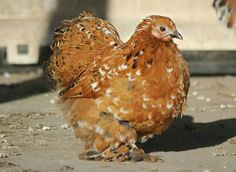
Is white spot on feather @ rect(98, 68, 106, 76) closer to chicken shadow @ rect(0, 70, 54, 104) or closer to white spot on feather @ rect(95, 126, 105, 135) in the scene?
white spot on feather @ rect(95, 126, 105, 135)

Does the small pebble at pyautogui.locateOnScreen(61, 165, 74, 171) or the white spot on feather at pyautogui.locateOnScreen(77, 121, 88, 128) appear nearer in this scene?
the small pebble at pyautogui.locateOnScreen(61, 165, 74, 171)

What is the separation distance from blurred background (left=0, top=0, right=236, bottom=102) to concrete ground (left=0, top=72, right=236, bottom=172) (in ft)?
2.47

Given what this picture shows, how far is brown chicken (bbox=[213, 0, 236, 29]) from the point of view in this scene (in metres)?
7.80

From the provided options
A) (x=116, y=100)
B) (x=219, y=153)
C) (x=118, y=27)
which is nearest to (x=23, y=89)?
(x=118, y=27)

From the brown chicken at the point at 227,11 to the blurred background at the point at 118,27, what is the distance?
4.27m

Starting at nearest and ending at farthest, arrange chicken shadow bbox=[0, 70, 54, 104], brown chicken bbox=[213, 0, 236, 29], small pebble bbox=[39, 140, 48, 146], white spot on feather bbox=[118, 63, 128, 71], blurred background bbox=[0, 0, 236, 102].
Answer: white spot on feather bbox=[118, 63, 128, 71] < brown chicken bbox=[213, 0, 236, 29] < small pebble bbox=[39, 140, 48, 146] < chicken shadow bbox=[0, 70, 54, 104] < blurred background bbox=[0, 0, 236, 102]

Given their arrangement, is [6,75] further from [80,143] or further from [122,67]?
[122,67]

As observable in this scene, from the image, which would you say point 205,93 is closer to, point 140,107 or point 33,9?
point 33,9

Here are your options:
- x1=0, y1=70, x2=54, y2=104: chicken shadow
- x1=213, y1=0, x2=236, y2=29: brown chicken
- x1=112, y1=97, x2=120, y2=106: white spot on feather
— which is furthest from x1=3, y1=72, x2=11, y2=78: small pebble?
x1=112, y1=97, x2=120, y2=106: white spot on feather

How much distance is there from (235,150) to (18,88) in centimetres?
453

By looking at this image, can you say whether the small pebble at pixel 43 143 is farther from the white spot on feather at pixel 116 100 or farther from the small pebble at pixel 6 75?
the small pebble at pixel 6 75

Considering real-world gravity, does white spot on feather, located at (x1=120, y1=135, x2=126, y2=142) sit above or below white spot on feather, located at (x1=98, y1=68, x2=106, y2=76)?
below

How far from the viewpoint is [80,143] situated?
317 inches

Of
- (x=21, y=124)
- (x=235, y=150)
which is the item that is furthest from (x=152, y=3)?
(x=235, y=150)
